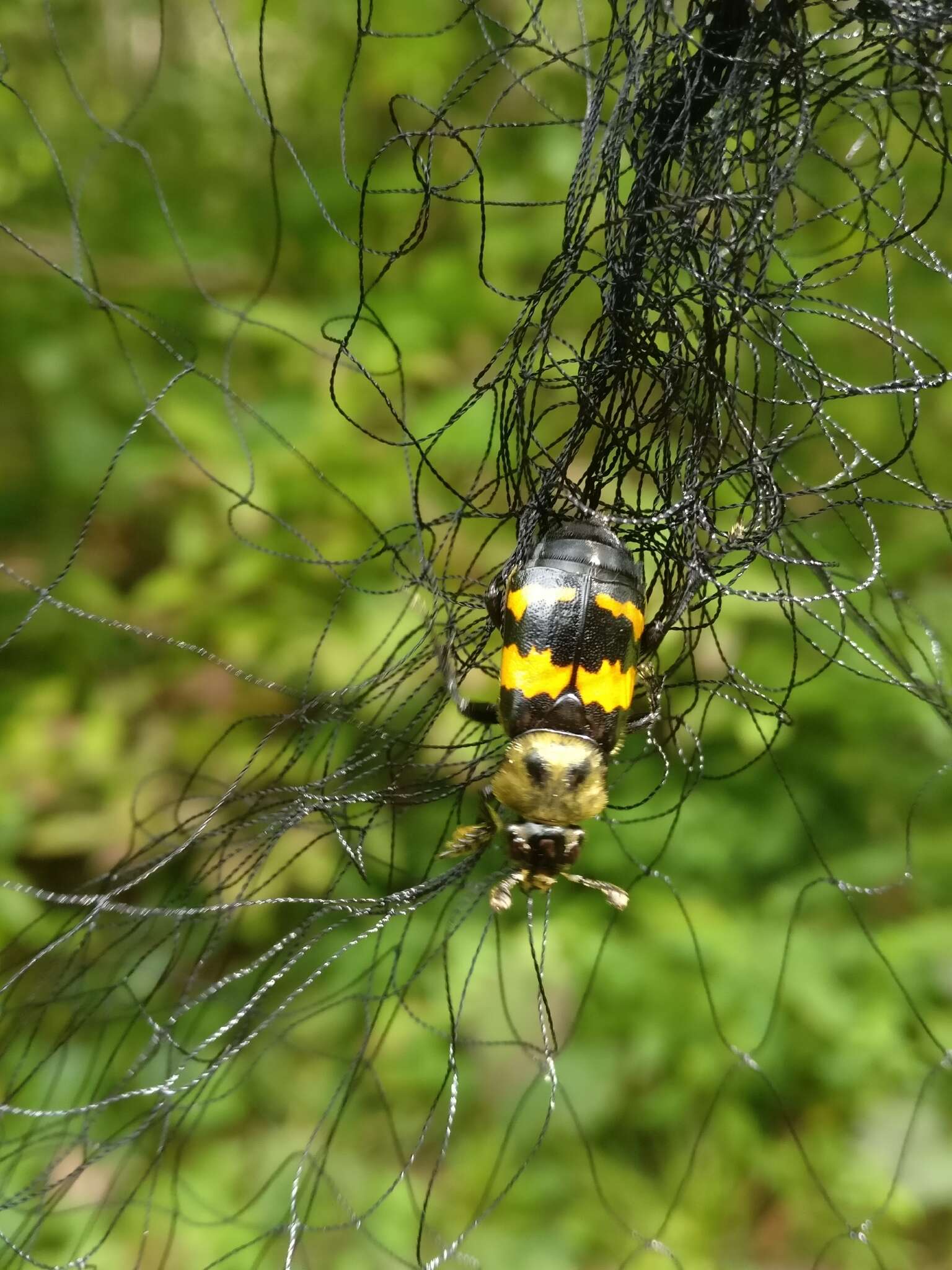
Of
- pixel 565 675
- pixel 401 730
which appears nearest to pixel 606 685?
pixel 565 675

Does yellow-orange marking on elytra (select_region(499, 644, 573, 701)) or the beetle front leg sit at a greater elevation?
yellow-orange marking on elytra (select_region(499, 644, 573, 701))

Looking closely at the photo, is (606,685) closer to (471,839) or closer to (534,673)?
(534,673)

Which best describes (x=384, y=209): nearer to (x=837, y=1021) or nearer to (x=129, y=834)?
(x=129, y=834)

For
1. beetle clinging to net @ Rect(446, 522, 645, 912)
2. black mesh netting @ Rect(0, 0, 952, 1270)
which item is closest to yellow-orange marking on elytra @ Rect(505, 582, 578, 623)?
beetle clinging to net @ Rect(446, 522, 645, 912)

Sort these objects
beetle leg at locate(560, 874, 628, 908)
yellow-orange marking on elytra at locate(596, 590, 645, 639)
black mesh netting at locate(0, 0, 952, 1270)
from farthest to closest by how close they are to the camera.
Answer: black mesh netting at locate(0, 0, 952, 1270) → beetle leg at locate(560, 874, 628, 908) → yellow-orange marking on elytra at locate(596, 590, 645, 639)

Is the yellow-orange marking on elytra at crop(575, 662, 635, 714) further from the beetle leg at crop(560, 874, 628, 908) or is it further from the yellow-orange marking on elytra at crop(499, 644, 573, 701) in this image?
the beetle leg at crop(560, 874, 628, 908)

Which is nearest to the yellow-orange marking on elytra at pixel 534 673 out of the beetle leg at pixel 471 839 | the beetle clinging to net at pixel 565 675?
the beetle clinging to net at pixel 565 675

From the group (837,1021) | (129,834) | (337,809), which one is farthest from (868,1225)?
(129,834)

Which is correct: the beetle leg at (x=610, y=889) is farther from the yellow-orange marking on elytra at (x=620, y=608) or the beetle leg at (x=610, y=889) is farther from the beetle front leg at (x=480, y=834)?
the yellow-orange marking on elytra at (x=620, y=608)
